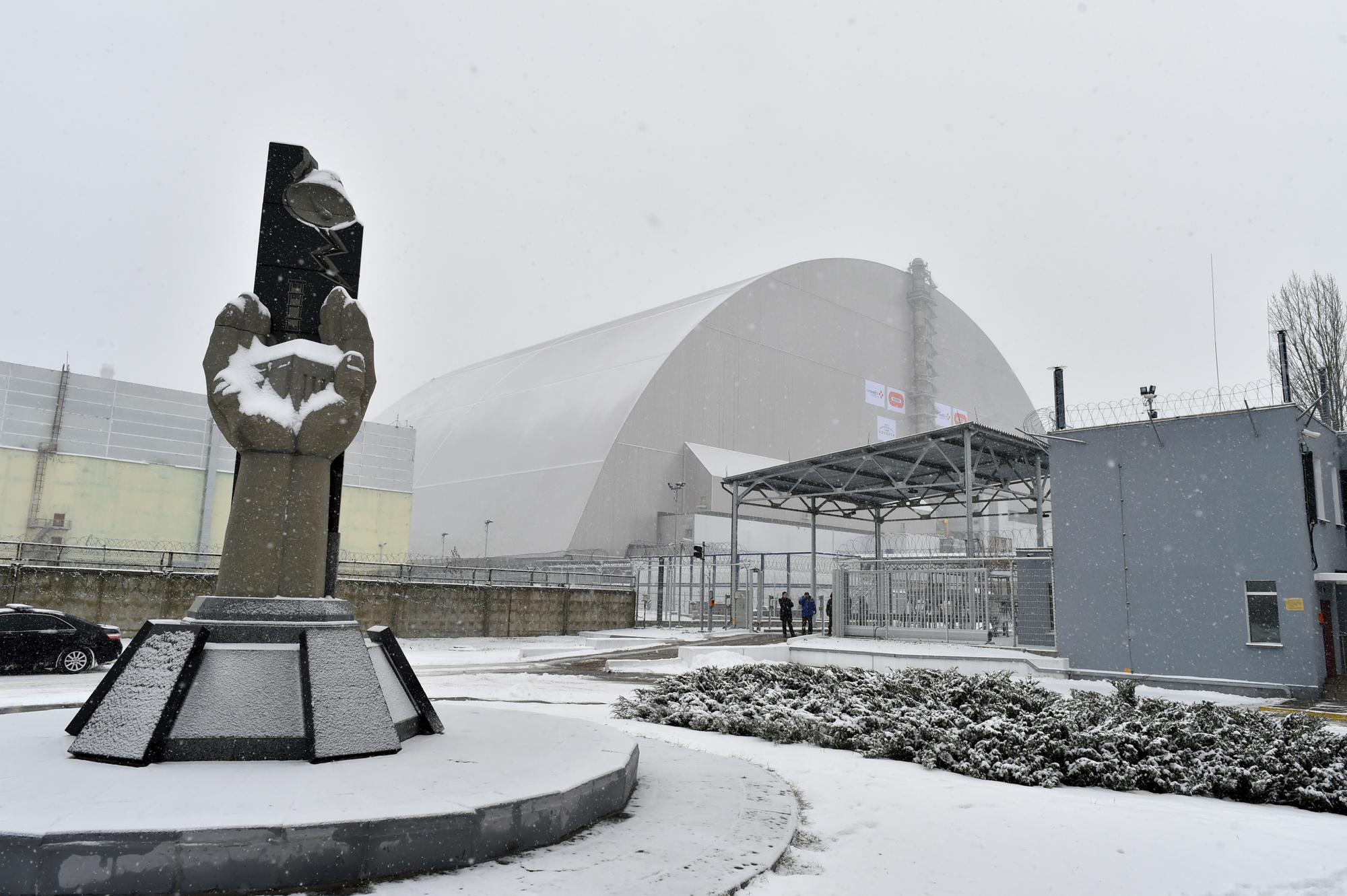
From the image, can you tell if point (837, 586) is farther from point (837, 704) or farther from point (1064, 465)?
point (837, 704)

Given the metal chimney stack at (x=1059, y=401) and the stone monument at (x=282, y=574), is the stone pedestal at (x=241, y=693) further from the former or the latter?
the metal chimney stack at (x=1059, y=401)

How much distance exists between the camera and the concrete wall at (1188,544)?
14.6 m

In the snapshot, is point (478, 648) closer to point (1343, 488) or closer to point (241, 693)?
point (241, 693)

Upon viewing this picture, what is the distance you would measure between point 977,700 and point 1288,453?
9196mm

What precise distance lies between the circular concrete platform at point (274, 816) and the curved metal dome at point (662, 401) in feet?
118

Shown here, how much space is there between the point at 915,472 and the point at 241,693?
26921 mm

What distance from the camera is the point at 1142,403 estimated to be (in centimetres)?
1642

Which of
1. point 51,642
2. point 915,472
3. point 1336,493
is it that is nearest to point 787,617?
point 915,472

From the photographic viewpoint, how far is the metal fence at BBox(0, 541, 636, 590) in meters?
21.7

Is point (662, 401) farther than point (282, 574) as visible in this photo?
Yes

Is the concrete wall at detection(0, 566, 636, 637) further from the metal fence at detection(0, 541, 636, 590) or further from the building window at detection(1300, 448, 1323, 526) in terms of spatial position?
the building window at detection(1300, 448, 1323, 526)

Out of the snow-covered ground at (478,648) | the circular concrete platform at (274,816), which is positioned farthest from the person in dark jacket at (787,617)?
the circular concrete platform at (274,816)

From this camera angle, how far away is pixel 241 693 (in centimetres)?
545

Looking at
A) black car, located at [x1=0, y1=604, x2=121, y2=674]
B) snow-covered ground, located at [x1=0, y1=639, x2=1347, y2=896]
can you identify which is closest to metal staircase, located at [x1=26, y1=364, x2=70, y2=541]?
black car, located at [x1=0, y1=604, x2=121, y2=674]
